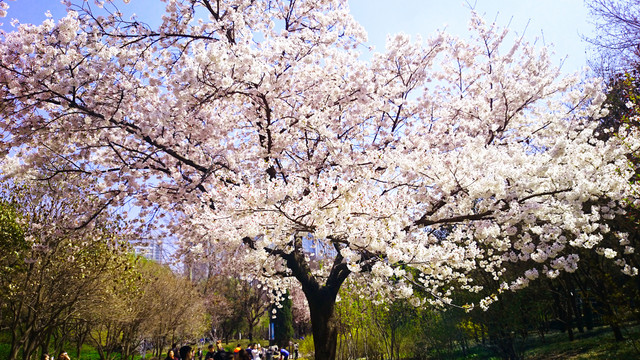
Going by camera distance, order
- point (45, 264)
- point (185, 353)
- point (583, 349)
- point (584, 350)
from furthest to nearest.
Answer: point (583, 349) → point (584, 350) → point (45, 264) → point (185, 353)

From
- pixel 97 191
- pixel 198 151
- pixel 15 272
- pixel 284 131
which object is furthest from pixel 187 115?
pixel 15 272

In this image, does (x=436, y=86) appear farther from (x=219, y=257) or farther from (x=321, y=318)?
(x=219, y=257)

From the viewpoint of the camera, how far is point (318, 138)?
853 cm

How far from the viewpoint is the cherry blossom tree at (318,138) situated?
5797 millimetres

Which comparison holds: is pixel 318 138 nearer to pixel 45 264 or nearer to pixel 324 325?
pixel 324 325

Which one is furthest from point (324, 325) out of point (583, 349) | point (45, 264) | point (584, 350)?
point (583, 349)

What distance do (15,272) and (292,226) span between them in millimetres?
9883

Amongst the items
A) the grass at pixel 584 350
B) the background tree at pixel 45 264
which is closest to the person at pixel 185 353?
the background tree at pixel 45 264

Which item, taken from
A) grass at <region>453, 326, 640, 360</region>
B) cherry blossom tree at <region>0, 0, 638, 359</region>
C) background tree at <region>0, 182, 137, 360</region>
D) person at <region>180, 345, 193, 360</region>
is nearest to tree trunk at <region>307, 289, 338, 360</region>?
cherry blossom tree at <region>0, 0, 638, 359</region>

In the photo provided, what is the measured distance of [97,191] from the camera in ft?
28.6

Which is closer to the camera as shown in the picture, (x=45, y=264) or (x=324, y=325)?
(x=324, y=325)

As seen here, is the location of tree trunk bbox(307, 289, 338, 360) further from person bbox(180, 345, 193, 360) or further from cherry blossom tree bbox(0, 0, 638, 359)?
person bbox(180, 345, 193, 360)

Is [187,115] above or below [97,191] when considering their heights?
above

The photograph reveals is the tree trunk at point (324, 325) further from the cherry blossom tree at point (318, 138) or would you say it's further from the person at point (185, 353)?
the person at point (185, 353)
